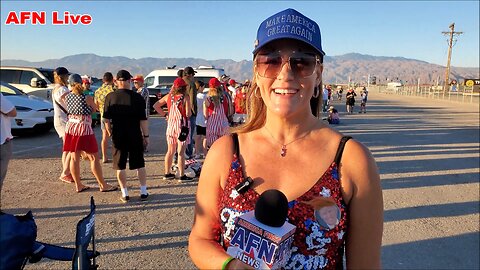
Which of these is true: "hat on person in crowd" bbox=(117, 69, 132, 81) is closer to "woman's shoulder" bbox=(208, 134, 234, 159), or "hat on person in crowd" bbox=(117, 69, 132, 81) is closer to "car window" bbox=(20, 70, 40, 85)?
"woman's shoulder" bbox=(208, 134, 234, 159)

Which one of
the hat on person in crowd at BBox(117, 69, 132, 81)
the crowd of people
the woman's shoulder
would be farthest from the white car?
the woman's shoulder

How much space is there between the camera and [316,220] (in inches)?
54.0

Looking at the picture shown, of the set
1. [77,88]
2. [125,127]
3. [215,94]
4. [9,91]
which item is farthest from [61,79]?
[9,91]

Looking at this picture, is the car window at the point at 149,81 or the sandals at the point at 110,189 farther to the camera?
the car window at the point at 149,81

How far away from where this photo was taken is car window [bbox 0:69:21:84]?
13480 millimetres

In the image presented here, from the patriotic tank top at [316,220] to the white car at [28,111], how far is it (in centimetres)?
1074

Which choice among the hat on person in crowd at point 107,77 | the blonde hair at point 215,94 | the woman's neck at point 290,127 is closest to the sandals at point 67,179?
the hat on person in crowd at point 107,77

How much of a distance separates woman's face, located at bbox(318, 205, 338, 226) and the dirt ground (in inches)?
105

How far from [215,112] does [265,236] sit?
6.39m

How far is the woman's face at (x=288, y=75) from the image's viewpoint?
148 cm

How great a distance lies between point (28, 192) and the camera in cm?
578

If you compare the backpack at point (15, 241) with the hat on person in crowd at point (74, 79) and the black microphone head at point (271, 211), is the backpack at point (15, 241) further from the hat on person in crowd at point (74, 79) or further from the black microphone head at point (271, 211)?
the hat on person in crowd at point (74, 79)

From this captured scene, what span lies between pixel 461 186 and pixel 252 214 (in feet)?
23.1

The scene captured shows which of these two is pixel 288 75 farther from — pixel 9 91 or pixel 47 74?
pixel 47 74
